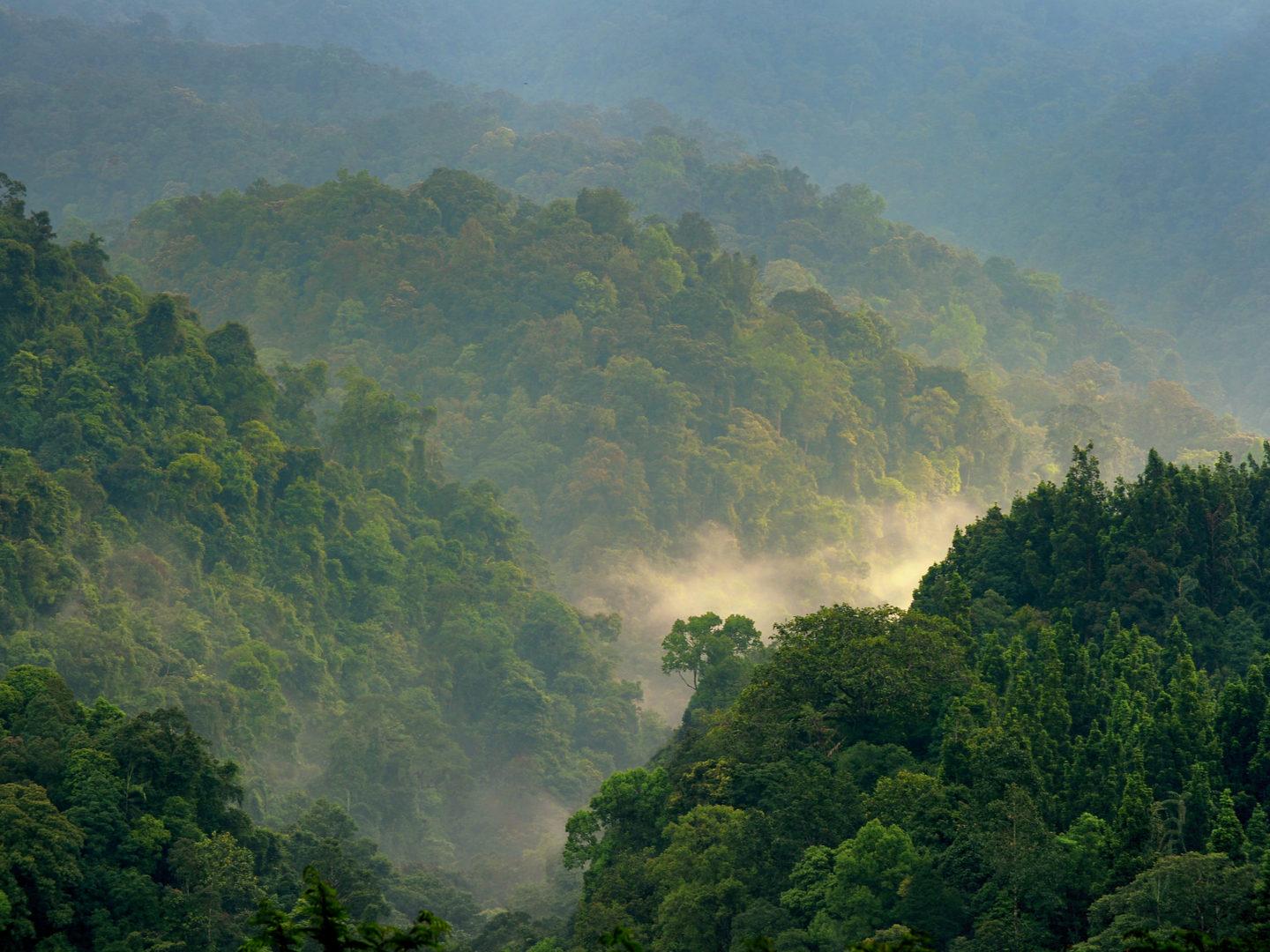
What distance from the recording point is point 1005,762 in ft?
149

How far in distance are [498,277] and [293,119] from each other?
52.9m

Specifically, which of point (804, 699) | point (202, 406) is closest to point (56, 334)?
point (202, 406)

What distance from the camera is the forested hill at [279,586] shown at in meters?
70.2

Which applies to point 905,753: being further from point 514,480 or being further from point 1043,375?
Answer: point 1043,375

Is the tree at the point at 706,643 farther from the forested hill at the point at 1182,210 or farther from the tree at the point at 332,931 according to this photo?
the forested hill at the point at 1182,210

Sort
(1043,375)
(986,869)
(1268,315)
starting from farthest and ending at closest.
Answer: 1. (1268,315)
2. (1043,375)
3. (986,869)

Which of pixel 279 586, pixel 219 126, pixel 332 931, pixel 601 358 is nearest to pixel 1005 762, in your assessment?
pixel 332 931

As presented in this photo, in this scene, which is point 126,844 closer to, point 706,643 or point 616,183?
point 706,643

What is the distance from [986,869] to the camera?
4188cm

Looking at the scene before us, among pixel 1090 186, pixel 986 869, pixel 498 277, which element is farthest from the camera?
pixel 1090 186

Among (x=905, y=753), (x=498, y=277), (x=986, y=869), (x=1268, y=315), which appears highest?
(x=1268, y=315)

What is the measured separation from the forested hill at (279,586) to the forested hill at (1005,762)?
1839 centimetres

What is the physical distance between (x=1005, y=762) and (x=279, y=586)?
41.7 meters

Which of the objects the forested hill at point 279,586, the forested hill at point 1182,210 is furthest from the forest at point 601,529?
the forested hill at point 1182,210
